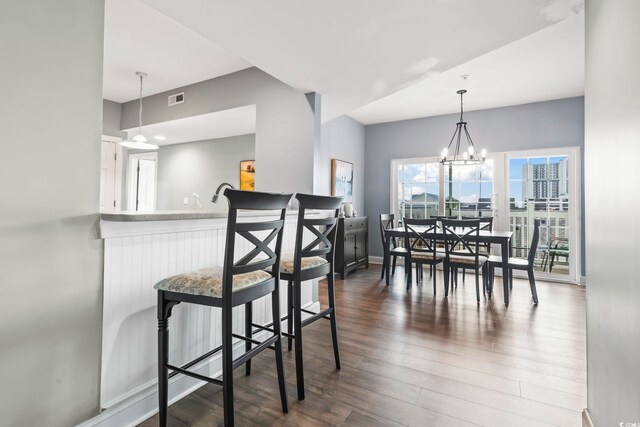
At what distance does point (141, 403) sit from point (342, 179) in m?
4.36

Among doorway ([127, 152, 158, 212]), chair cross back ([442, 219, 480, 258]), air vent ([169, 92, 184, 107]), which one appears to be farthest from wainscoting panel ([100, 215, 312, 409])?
doorway ([127, 152, 158, 212])

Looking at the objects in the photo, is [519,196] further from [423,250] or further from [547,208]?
[423,250]

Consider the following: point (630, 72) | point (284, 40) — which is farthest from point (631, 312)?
point (284, 40)

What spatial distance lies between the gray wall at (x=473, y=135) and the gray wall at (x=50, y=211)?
5.14 m

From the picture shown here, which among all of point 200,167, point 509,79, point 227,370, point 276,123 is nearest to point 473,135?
point 509,79

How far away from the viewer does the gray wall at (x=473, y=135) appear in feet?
15.2

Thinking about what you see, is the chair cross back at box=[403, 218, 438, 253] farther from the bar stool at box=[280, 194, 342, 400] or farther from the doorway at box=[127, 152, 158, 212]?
the doorway at box=[127, 152, 158, 212]

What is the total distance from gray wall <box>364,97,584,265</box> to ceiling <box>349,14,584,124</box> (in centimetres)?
18

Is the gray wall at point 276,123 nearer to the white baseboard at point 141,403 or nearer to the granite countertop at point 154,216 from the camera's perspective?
the granite countertop at point 154,216

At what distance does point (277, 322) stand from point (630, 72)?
5.74ft

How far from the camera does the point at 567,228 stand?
470cm

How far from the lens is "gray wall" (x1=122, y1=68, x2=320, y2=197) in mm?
3135

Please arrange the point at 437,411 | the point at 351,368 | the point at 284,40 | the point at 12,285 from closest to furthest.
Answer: the point at 12,285
the point at 437,411
the point at 351,368
the point at 284,40

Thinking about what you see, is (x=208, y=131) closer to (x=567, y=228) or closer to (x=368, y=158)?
(x=368, y=158)
